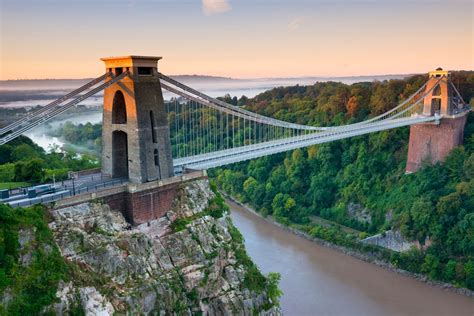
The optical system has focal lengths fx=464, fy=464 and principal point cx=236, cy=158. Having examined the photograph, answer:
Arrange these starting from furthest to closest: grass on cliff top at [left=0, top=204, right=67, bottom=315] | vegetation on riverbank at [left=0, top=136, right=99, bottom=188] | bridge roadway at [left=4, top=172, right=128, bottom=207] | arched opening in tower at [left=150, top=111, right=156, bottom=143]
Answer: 1. vegetation on riverbank at [left=0, top=136, right=99, bottom=188]
2. arched opening in tower at [left=150, top=111, right=156, bottom=143]
3. bridge roadway at [left=4, top=172, right=128, bottom=207]
4. grass on cliff top at [left=0, top=204, right=67, bottom=315]

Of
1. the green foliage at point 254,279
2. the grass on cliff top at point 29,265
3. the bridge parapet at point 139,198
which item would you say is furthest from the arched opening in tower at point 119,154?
the green foliage at point 254,279

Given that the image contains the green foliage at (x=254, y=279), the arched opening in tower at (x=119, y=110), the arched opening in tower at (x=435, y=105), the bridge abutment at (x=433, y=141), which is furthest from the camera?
the arched opening in tower at (x=435, y=105)

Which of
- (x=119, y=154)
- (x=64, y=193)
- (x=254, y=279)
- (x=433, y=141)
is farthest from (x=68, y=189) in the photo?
(x=433, y=141)

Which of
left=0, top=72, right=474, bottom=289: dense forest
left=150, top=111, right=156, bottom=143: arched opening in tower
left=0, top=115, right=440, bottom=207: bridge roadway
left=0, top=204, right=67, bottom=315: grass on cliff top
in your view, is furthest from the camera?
left=0, top=72, right=474, bottom=289: dense forest

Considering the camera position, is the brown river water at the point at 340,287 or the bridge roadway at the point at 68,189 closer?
the bridge roadway at the point at 68,189

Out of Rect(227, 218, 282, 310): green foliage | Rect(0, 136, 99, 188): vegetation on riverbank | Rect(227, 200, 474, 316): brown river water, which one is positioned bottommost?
Rect(227, 200, 474, 316): brown river water

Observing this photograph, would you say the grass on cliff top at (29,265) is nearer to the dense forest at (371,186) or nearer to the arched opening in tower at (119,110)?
the arched opening in tower at (119,110)

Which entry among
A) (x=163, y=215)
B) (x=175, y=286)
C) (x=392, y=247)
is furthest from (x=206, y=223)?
(x=392, y=247)

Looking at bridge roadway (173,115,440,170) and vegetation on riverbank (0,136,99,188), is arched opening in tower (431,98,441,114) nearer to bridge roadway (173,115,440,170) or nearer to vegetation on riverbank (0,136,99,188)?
bridge roadway (173,115,440,170)

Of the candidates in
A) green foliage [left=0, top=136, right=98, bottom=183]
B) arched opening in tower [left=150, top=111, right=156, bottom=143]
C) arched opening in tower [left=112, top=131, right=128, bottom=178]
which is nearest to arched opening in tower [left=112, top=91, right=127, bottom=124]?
arched opening in tower [left=112, top=131, right=128, bottom=178]
